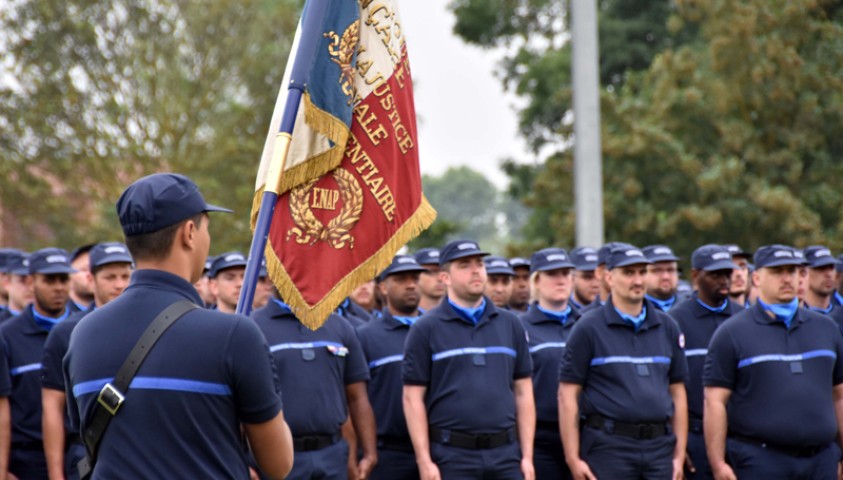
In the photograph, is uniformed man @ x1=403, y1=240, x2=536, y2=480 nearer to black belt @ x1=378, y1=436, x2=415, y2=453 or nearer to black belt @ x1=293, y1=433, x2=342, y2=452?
black belt @ x1=293, y1=433, x2=342, y2=452

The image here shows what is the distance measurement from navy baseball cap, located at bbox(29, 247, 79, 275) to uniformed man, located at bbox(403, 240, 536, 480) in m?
2.63

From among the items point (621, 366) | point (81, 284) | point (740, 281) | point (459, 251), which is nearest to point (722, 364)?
point (621, 366)

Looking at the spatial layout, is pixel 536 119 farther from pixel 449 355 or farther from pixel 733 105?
pixel 449 355

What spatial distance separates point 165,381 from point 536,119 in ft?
78.3

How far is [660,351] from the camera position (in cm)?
855

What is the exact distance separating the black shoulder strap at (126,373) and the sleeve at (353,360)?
4438 millimetres

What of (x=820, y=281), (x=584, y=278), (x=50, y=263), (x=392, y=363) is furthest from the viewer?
(x=584, y=278)

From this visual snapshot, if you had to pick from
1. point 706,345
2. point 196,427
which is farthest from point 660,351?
point 196,427

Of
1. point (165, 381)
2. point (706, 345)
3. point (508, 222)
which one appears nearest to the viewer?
point (165, 381)

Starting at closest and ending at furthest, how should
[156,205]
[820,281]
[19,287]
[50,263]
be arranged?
1. [156,205]
2. [50,263]
3. [19,287]
4. [820,281]

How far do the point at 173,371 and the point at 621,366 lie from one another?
5.15 metres

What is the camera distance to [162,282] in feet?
12.9

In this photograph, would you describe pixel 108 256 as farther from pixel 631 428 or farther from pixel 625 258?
pixel 631 428

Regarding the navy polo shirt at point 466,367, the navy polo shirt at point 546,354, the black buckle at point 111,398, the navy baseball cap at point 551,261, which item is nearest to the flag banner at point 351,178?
the black buckle at point 111,398
